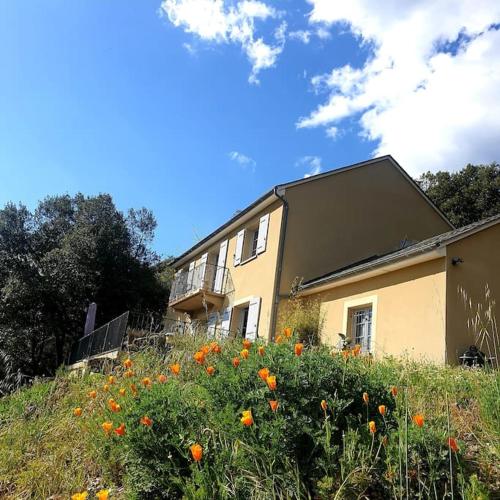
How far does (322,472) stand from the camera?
7.77 feet

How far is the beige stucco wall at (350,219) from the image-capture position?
44.8 ft

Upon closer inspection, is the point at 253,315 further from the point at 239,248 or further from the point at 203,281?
the point at 203,281

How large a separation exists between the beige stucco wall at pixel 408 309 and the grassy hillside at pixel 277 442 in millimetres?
4970

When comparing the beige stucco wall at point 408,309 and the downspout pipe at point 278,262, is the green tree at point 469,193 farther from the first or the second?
the beige stucco wall at point 408,309

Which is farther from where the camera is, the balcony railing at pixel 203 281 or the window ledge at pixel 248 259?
the balcony railing at pixel 203 281

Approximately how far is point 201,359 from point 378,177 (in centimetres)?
1348

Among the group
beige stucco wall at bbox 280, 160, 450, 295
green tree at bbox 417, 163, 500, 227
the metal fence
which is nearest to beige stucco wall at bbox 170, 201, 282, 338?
beige stucco wall at bbox 280, 160, 450, 295

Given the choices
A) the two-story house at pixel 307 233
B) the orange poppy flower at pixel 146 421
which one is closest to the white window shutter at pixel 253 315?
the two-story house at pixel 307 233

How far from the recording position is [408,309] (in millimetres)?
9172

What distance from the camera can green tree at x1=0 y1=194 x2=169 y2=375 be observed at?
2197 cm

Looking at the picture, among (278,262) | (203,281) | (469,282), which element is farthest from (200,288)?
(469,282)

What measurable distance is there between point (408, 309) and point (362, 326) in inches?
68.9

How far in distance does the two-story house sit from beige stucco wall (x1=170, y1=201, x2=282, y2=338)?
29mm

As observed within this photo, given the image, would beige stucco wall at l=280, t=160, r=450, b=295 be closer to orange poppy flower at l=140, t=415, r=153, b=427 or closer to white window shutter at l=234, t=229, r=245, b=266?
white window shutter at l=234, t=229, r=245, b=266
